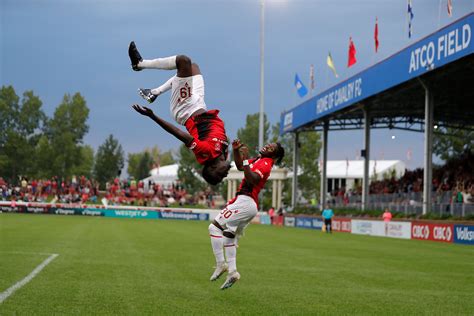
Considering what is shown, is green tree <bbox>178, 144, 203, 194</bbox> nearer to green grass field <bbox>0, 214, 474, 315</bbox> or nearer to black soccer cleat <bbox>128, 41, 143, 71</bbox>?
green grass field <bbox>0, 214, 474, 315</bbox>

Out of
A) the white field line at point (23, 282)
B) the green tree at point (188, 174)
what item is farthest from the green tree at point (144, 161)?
the white field line at point (23, 282)

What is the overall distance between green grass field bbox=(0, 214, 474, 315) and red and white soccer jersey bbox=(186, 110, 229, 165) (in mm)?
2384

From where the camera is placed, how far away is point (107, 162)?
12838cm

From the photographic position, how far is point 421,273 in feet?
60.7

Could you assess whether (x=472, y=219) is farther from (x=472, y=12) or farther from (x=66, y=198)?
(x=66, y=198)

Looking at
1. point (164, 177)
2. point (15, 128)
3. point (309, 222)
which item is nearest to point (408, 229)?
point (309, 222)

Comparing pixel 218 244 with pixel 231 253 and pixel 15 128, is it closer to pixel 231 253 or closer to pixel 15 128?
pixel 231 253

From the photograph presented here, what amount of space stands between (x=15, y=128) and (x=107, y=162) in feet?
290

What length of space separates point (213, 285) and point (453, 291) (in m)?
4.94

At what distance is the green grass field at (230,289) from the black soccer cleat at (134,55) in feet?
12.5

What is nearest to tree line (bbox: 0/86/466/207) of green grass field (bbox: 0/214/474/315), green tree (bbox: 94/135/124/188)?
green tree (bbox: 94/135/124/188)

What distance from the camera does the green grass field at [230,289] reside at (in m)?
11.1

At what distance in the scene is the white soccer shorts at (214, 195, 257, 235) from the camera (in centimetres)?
1218

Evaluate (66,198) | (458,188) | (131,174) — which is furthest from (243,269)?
(131,174)
